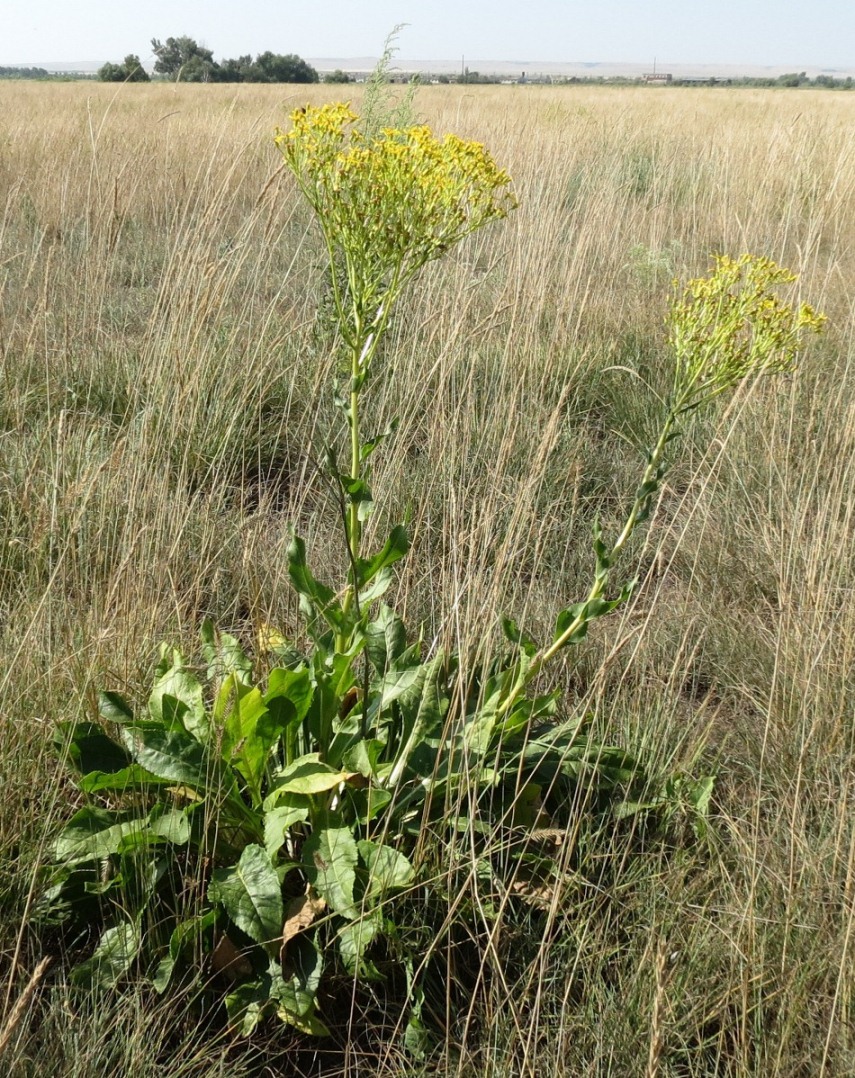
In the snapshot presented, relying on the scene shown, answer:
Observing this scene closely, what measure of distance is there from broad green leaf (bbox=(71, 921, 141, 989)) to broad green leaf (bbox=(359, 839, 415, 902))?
385mm

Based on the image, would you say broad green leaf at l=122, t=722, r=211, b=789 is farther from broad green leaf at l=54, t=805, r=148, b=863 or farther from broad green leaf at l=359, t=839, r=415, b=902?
broad green leaf at l=359, t=839, r=415, b=902

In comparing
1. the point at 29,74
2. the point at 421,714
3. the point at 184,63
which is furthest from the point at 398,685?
the point at 29,74

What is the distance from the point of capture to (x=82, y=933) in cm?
151

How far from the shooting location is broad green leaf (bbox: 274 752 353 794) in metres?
1.51

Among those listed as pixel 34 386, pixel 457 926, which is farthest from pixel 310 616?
pixel 34 386

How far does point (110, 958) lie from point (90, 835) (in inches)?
8.1

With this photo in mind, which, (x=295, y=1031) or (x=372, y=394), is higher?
(x=372, y=394)

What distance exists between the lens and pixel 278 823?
1.54m

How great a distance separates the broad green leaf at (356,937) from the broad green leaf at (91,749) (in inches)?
20.3

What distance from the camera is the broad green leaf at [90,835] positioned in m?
1.51

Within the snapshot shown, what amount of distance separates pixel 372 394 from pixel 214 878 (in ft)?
7.11

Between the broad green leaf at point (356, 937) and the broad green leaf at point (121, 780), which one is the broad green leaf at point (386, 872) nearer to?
the broad green leaf at point (356, 937)

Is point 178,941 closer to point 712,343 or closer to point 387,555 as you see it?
point 387,555

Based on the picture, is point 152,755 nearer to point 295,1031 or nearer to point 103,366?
point 295,1031
